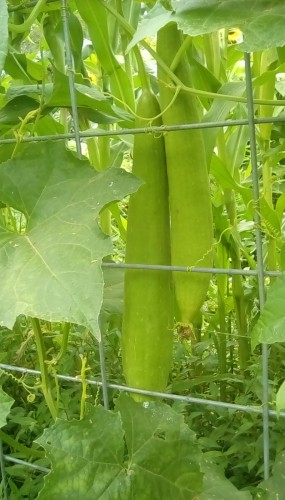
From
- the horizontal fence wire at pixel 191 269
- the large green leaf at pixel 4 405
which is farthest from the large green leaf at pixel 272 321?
the large green leaf at pixel 4 405

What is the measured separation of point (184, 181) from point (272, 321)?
213mm

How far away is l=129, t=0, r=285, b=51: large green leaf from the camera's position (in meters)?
0.62

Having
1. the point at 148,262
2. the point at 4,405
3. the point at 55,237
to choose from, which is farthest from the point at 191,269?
the point at 4,405

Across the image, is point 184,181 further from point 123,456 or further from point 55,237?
point 123,456

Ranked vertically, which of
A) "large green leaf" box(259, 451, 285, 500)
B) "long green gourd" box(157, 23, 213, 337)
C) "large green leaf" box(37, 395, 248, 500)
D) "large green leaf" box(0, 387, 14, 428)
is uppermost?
"long green gourd" box(157, 23, 213, 337)

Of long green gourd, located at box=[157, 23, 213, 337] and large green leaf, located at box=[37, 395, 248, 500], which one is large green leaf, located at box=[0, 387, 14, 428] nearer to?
large green leaf, located at box=[37, 395, 248, 500]

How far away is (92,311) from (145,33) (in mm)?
264

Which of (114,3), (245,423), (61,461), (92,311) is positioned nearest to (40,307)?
(92,311)

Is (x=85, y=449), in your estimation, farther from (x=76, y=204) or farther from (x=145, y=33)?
(x=145, y=33)

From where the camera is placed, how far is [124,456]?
2.69 feet

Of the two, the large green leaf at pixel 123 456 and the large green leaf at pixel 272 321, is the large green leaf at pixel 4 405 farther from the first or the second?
the large green leaf at pixel 272 321

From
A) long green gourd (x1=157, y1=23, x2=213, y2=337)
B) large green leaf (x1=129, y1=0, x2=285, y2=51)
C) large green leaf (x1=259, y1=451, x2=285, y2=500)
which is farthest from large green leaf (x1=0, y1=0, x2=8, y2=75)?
large green leaf (x1=259, y1=451, x2=285, y2=500)

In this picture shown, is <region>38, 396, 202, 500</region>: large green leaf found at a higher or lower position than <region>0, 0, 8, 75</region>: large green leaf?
lower

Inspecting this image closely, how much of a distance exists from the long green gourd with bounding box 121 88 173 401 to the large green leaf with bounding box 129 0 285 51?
178 millimetres
